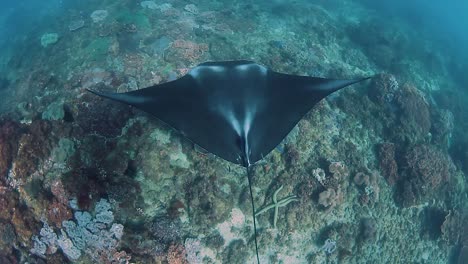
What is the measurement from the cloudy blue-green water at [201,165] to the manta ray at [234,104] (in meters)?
0.11

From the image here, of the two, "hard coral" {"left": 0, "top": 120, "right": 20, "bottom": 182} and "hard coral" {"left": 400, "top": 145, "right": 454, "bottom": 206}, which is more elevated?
"hard coral" {"left": 0, "top": 120, "right": 20, "bottom": 182}

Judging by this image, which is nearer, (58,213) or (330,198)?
(58,213)

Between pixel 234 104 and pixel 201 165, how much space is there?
173cm

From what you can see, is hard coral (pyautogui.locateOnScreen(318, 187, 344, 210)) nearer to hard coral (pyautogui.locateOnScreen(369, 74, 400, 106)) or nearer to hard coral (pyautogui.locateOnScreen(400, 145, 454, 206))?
hard coral (pyautogui.locateOnScreen(400, 145, 454, 206))

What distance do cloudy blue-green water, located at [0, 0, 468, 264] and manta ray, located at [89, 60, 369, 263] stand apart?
0.36ft

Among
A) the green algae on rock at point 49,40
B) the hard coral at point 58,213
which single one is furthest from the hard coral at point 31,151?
the green algae on rock at point 49,40

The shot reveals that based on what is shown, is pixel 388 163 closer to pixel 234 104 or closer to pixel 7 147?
pixel 234 104

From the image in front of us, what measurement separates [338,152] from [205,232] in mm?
3781

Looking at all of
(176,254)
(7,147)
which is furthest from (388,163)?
(7,147)

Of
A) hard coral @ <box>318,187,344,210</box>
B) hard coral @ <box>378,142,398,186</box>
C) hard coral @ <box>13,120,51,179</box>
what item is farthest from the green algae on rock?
hard coral @ <box>378,142,398,186</box>

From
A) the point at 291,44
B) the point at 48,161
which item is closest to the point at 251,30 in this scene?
the point at 291,44

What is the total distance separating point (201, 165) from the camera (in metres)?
6.73

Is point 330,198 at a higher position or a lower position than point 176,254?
higher

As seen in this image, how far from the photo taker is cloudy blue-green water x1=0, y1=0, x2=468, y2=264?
6.10 m
